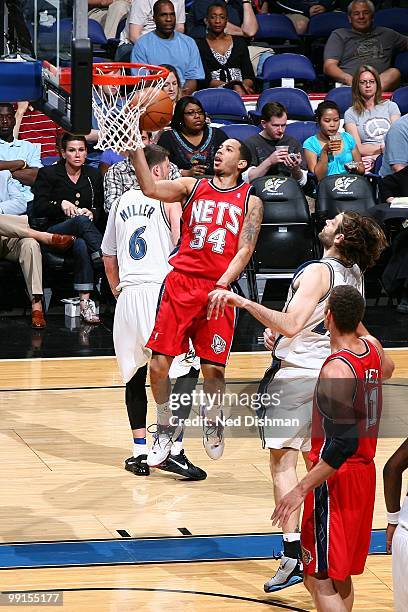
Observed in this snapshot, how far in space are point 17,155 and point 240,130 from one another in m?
2.20

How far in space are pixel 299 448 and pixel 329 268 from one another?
901mm

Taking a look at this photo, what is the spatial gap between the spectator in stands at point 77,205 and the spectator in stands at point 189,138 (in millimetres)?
740

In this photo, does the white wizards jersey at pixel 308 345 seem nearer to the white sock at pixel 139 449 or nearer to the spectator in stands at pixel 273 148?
the white sock at pixel 139 449

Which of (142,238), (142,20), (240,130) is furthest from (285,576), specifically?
(142,20)

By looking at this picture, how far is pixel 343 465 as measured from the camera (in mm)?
4840

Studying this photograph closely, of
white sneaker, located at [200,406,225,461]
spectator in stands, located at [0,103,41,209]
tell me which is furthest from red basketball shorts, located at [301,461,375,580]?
spectator in stands, located at [0,103,41,209]

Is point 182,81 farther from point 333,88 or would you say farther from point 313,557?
point 313,557

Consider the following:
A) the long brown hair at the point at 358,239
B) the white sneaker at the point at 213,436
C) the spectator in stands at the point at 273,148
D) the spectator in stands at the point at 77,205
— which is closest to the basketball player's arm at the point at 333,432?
the long brown hair at the point at 358,239

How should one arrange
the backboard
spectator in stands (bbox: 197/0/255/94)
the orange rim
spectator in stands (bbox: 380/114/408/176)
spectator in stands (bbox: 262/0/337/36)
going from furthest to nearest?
spectator in stands (bbox: 262/0/337/36) → spectator in stands (bbox: 197/0/255/94) → spectator in stands (bbox: 380/114/408/176) → the orange rim → the backboard

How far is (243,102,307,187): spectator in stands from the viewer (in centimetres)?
1153

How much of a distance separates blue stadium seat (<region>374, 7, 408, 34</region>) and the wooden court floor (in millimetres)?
6431

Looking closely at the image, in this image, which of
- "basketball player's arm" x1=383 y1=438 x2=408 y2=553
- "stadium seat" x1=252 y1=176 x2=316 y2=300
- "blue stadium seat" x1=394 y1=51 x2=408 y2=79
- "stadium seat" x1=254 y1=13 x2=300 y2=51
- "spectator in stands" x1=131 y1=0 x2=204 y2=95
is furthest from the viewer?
"stadium seat" x1=254 y1=13 x2=300 y2=51

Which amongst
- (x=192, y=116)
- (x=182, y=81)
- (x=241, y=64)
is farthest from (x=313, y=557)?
(x=241, y=64)

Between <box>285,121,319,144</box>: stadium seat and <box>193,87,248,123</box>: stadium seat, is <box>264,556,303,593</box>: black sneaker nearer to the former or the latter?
<box>285,121,319,144</box>: stadium seat
